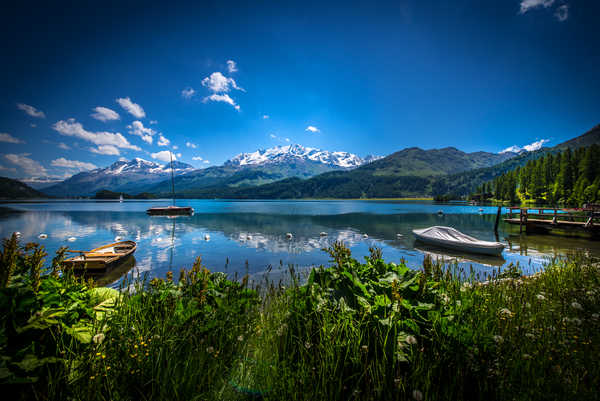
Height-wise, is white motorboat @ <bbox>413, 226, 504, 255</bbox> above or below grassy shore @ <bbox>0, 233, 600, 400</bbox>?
below

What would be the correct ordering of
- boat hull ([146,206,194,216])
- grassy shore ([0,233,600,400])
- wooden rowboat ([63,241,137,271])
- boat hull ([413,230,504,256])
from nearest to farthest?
grassy shore ([0,233,600,400])
wooden rowboat ([63,241,137,271])
boat hull ([413,230,504,256])
boat hull ([146,206,194,216])

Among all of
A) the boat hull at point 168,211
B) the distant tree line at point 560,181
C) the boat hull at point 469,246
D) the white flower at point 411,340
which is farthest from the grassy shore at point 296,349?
the distant tree line at point 560,181

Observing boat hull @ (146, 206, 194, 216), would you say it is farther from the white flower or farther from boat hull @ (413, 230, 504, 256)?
the white flower

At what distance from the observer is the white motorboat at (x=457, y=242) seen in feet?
65.9

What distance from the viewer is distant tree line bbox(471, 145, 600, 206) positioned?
78250mm

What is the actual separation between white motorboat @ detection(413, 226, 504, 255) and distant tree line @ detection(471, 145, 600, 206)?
87923 mm

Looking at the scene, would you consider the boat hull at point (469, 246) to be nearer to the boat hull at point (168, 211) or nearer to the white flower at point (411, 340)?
the white flower at point (411, 340)

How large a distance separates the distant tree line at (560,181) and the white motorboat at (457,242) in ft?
288

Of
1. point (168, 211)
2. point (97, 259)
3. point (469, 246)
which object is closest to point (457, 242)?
point (469, 246)

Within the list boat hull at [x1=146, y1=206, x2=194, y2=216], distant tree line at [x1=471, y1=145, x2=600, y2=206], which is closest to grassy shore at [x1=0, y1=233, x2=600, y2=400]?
boat hull at [x1=146, y1=206, x2=194, y2=216]

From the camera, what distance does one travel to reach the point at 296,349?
3633 millimetres

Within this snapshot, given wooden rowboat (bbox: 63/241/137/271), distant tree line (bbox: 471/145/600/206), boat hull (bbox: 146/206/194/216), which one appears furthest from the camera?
distant tree line (bbox: 471/145/600/206)

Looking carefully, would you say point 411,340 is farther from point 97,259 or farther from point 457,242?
point 457,242

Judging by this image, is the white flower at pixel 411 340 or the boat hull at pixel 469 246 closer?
the white flower at pixel 411 340
